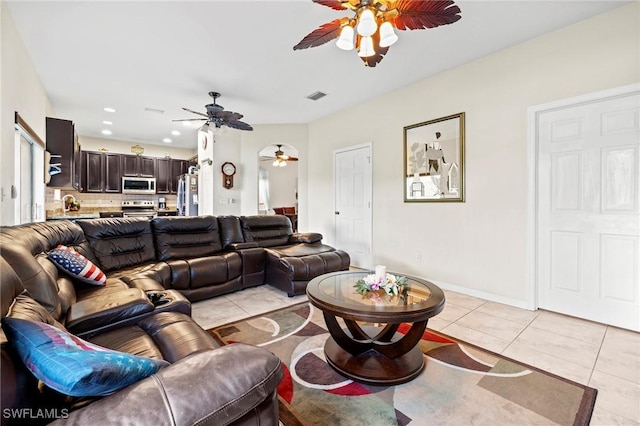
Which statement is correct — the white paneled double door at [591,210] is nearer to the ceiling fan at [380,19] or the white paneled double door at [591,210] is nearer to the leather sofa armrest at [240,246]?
the ceiling fan at [380,19]

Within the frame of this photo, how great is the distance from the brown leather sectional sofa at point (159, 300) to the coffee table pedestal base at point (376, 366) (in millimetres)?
829

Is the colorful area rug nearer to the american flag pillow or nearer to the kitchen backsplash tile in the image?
the american flag pillow

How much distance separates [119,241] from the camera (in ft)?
10.1

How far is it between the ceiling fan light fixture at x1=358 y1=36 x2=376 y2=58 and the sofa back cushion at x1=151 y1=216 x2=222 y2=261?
108 inches

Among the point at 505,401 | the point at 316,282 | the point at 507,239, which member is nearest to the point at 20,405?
→ the point at 316,282

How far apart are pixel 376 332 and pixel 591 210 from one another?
2.31 metres

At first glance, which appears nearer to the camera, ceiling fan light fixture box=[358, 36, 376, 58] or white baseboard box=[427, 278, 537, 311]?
ceiling fan light fixture box=[358, 36, 376, 58]

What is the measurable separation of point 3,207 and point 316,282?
2706mm

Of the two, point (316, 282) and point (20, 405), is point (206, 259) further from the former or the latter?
point (20, 405)

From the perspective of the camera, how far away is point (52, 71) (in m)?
3.58

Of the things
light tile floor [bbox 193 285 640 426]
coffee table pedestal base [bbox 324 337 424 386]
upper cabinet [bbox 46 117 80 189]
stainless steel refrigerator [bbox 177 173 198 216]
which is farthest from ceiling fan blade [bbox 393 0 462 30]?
stainless steel refrigerator [bbox 177 173 198 216]

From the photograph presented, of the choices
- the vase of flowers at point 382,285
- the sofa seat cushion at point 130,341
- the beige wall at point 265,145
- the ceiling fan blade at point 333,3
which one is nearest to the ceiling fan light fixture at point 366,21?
the ceiling fan blade at point 333,3

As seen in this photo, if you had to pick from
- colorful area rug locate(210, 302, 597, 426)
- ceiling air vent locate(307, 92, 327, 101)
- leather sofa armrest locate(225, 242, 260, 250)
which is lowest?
colorful area rug locate(210, 302, 597, 426)

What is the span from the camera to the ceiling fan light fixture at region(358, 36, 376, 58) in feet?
6.86
